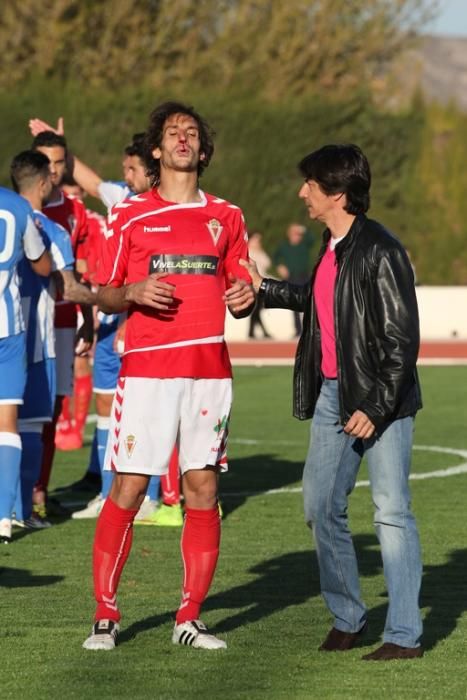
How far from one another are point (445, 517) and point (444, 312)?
71.0 feet

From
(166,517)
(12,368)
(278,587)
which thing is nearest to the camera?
(278,587)

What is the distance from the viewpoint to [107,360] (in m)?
11.0

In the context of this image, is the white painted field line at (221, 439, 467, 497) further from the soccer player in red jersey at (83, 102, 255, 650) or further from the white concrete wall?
the white concrete wall

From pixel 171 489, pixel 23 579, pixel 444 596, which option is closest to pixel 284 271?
pixel 171 489

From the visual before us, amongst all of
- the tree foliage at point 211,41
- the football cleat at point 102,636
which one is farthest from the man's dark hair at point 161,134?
the tree foliage at point 211,41

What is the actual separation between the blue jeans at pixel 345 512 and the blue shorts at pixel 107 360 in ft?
14.5

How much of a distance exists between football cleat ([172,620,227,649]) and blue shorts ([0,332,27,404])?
3.14 m

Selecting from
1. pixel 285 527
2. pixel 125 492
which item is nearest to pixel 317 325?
pixel 125 492

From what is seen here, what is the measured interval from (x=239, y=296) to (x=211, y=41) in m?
39.4

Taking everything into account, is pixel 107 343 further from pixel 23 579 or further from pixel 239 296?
pixel 239 296

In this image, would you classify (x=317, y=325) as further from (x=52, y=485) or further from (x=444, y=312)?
(x=444, y=312)

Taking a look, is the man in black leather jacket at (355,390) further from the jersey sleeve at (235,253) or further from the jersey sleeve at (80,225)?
the jersey sleeve at (80,225)

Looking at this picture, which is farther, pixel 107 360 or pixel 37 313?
pixel 107 360

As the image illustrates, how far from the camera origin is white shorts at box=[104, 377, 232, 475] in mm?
6781
